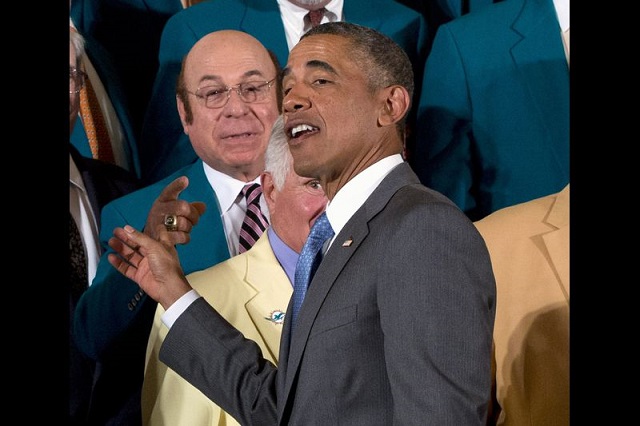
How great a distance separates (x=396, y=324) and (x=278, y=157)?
1093mm

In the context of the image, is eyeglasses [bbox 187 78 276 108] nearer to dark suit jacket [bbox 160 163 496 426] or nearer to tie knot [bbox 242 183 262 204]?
tie knot [bbox 242 183 262 204]

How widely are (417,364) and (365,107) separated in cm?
60

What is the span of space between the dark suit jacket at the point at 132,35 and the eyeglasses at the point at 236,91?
0.19 metres

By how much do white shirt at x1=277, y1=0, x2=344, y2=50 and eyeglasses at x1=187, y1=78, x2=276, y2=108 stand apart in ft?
0.47

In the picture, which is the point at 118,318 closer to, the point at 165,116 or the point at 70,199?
the point at 70,199

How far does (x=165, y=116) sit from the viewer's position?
272cm

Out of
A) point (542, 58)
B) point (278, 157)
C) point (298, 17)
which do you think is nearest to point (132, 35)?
point (298, 17)

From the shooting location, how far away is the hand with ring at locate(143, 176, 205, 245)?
251 centimetres

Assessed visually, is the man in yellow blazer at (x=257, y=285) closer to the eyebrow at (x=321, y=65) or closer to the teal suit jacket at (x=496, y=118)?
the teal suit jacket at (x=496, y=118)

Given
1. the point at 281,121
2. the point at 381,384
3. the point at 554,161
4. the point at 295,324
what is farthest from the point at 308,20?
the point at 381,384

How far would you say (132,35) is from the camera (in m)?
2.77

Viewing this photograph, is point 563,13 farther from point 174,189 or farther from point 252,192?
point 174,189

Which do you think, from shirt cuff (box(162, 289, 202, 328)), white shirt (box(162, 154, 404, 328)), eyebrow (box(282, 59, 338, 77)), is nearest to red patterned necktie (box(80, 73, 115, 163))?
shirt cuff (box(162, 289, 202, 328))

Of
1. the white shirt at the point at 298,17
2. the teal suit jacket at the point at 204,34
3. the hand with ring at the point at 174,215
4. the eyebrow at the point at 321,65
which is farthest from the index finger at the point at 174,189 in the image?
the eyebrow at the point at 321,65
